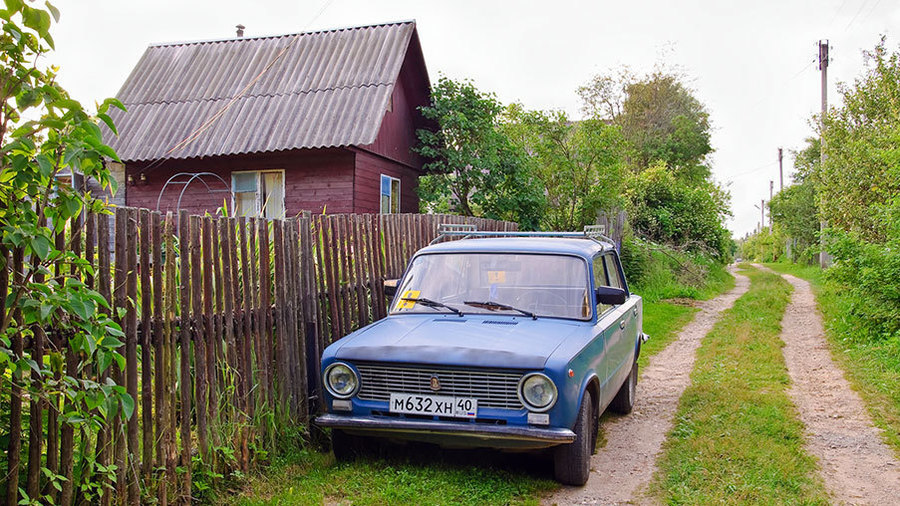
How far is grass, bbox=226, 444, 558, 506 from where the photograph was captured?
4.75 meters

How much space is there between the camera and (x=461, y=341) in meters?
5.09

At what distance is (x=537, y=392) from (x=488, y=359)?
38cm

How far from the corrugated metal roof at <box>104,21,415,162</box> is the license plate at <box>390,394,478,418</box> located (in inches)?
424

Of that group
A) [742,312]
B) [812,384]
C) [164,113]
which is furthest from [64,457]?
[164,113]

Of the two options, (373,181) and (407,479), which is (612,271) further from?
(373,181)

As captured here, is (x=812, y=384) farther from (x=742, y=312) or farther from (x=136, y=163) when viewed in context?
(x=136, y=163)

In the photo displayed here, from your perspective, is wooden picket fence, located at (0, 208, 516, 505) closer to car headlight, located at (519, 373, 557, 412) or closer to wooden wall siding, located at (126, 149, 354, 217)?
car headlight, located at (519, 373, 557, 412)

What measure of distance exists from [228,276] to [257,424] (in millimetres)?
1088

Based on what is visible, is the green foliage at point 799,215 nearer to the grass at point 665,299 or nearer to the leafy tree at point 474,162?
the grass at point 665,299

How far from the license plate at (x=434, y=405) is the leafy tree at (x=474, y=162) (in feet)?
43.0

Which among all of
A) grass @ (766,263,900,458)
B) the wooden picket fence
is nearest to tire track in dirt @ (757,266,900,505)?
grass @ (766,263,900,458)

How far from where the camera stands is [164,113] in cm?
1752

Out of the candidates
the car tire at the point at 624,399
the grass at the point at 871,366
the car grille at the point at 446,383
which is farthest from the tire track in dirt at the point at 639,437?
the grass at the point at 871,366

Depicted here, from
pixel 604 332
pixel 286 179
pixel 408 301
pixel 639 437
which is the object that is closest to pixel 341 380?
pixel 408 301
